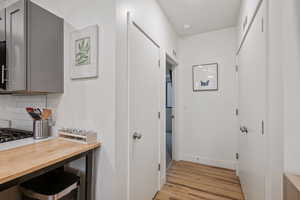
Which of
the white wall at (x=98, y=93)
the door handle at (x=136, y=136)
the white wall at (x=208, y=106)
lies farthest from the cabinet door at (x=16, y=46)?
the white wall at (x=208, y=106)

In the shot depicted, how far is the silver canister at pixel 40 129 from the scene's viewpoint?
1.43 metres

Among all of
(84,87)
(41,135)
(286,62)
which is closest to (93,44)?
(84,87)

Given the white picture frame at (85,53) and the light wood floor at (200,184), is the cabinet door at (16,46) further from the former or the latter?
the light wood floor at (200,184)

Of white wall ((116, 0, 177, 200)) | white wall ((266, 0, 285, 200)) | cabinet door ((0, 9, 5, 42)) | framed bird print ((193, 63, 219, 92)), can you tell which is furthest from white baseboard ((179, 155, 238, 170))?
cabinet door ((0, 9, 5, 42))

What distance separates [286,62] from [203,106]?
7.19 ft

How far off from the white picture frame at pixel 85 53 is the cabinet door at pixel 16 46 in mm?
385

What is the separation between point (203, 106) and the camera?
2.99m

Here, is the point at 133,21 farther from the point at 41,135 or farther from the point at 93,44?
the point at 41,135

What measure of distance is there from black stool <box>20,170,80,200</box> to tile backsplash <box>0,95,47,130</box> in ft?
2.58

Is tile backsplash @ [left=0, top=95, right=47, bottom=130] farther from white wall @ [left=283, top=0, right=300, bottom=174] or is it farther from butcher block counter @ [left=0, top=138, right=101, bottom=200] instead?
white wall @ [left=283, top=0, right=300, bottom=174]

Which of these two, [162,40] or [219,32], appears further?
[219,32]

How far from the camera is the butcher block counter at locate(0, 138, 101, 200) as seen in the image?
0.77 metres

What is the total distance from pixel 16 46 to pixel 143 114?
1350 mm

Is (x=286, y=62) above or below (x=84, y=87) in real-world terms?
above
